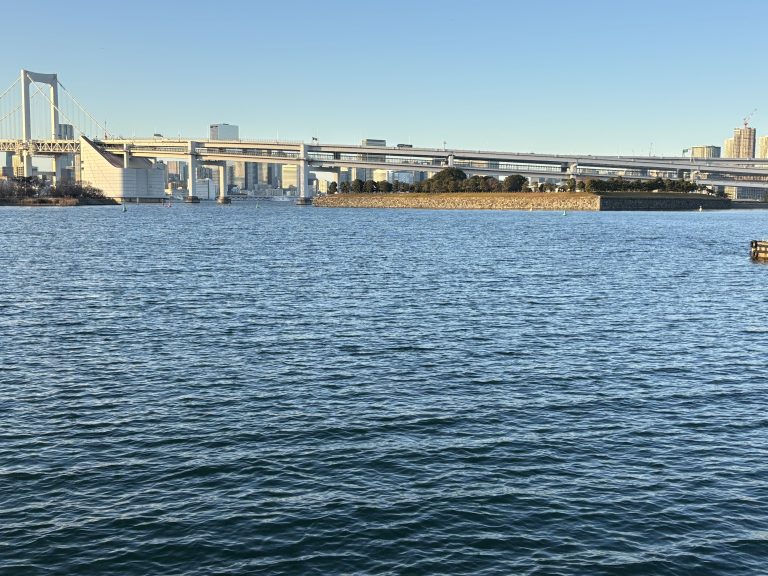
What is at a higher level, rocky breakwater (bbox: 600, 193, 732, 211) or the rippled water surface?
rocky breakwater (bbox: 600, 193, 732, 211)

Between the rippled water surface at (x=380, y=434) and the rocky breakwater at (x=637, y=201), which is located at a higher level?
the rocky breakwater at (x=637, y=201)

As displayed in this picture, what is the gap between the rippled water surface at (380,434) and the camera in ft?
41.3

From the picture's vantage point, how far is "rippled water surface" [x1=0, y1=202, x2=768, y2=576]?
12.6 metres

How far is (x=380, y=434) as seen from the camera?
58.7 feet

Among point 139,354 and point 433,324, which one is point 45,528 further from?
point 433,324

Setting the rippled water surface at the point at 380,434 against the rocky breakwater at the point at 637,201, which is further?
the rocky breakwater at the point at 637,201

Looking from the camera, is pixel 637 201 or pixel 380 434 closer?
pixel 380 434

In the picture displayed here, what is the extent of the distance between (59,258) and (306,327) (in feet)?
124

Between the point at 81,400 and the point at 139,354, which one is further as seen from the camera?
the point at 139,354

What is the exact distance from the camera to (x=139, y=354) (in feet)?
85.0

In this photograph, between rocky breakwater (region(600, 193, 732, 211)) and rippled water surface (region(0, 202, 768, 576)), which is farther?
rocky breakwater (region(600, 193, 732, 211))

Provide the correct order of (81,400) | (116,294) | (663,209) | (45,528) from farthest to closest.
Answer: (663,209), (116,294), (81,400), (45,528)

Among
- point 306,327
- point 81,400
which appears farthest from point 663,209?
point 81,400

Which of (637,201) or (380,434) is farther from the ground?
(637,201)
